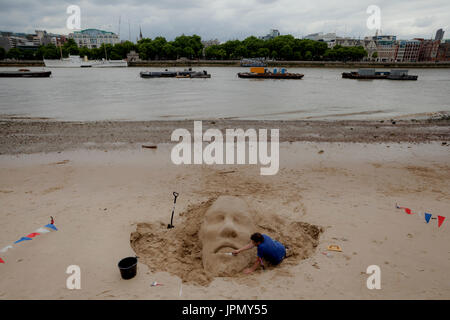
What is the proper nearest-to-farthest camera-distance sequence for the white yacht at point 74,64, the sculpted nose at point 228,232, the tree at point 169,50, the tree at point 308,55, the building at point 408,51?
the sculpted nose at point 228,232 < the white yacht at point 74,64 < the tree at point 308,55 < the tree at point 169,50 < the building at point 408,51

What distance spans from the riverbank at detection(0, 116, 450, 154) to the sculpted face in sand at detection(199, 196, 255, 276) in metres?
8.94

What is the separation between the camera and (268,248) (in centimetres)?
514

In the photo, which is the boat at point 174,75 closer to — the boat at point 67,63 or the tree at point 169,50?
the boat at point 67,63

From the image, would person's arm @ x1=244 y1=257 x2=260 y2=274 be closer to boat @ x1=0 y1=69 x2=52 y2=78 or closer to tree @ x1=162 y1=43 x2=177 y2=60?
boat @ x1=0 y1=69 x2=52 y2=78

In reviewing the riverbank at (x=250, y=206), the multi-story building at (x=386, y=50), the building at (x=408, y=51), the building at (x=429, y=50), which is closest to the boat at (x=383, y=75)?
the riverbank at (x=250, y=206)

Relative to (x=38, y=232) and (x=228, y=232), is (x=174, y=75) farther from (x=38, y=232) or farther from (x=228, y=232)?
(x=228, y=232)

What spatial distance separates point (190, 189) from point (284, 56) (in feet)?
415

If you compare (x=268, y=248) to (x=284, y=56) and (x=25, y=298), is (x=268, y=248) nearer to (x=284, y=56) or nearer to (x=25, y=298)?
(x=25, y=298)

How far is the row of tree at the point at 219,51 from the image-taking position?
4705 inches

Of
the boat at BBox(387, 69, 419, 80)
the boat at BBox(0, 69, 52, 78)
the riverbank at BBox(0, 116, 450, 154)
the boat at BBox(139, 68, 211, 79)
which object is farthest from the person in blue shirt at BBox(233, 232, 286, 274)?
the boat at BBox(0, 69, 52, 78)

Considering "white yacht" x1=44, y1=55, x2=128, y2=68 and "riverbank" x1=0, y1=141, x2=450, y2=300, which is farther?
"white yacht" x1=44, y1=55, x2=128, y2=68

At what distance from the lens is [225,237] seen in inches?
215

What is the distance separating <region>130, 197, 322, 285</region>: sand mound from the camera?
5168 millimetres

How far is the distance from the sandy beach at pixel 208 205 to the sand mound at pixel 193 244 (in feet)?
0.13
